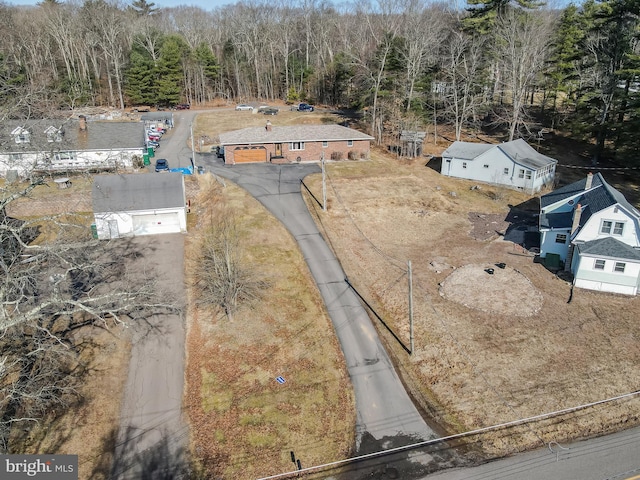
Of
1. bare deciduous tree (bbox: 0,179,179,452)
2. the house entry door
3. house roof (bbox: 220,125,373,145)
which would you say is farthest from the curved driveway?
the house entry door

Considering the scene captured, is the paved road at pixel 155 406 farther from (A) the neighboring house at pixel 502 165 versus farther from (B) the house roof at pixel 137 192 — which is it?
(A) the neighboring house at pixel 502 165

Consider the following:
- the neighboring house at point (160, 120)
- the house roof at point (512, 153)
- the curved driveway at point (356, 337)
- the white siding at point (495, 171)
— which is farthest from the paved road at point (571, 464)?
the neighboring house at point (160, 120)

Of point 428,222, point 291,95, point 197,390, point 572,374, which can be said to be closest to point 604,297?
point 572,374

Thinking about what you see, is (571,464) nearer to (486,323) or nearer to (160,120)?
(486,323)

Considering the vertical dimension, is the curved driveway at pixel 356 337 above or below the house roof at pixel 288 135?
below

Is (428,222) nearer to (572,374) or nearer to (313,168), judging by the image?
(313,168)

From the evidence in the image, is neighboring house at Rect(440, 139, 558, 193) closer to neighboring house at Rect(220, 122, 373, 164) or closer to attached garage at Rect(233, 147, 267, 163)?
neighboring house at Rect(220, 122, 373, 164)
